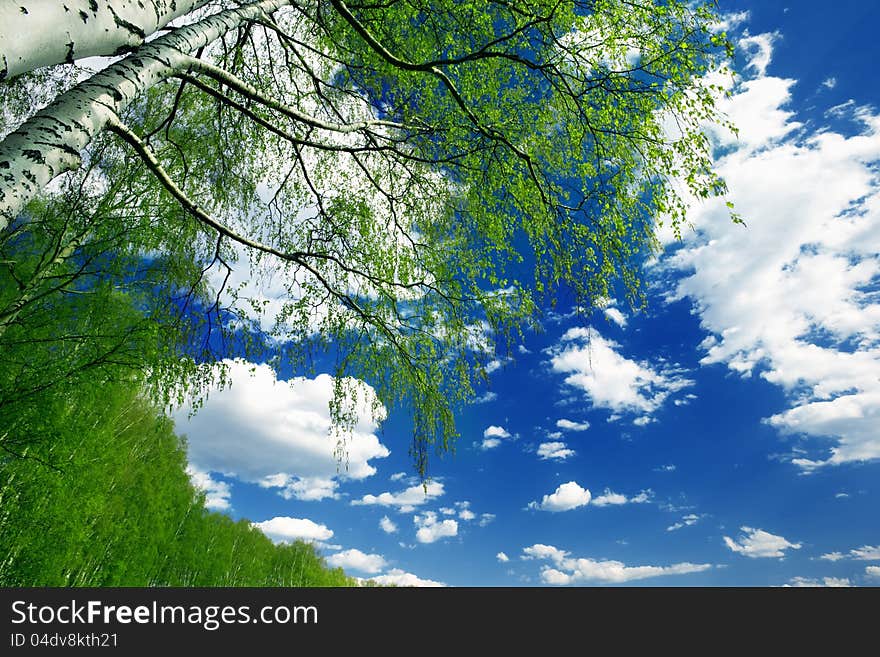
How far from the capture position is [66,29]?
1.93 meters

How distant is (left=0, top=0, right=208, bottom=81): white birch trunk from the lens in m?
1.74

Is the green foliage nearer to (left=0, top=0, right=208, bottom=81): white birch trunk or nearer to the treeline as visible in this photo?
the treeline

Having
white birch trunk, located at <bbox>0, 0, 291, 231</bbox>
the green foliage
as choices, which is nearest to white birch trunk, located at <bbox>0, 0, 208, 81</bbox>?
white birch trunk, located at <bbox>0, 0, 291, 231</bbox>

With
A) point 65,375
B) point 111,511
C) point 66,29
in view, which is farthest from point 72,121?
point 111,511

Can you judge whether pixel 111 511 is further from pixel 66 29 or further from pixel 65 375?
pixel 66 29

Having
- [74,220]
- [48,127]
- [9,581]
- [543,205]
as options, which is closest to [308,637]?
[48,127]

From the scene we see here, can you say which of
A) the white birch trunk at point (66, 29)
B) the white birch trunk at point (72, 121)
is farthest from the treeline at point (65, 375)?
the white birch trunk at point (66, 29)

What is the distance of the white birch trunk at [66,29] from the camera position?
68.6 inches

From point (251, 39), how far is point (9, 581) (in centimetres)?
1018

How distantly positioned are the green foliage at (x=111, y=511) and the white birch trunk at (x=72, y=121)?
399 centimetres

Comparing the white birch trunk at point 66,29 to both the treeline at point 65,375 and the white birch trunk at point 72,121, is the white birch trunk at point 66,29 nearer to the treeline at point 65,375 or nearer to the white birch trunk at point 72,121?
the white birch trunk at point 72,121

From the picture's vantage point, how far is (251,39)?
6445 millimetres

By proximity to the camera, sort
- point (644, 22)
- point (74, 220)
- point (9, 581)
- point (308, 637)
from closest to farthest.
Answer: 1. point (308, 637)
2. point (644, 22)
3. point (74, 220)
4. point (9, 581)

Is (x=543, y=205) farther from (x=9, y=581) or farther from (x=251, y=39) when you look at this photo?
(x=9, y=581)
